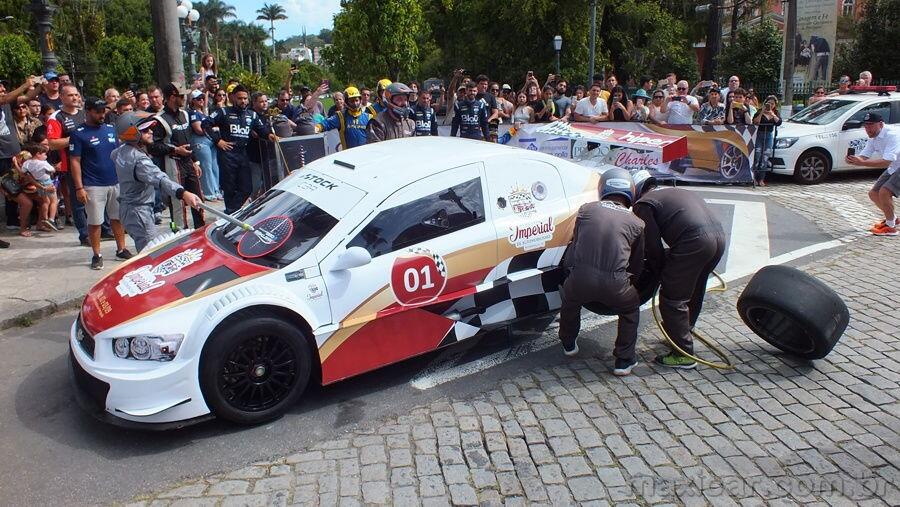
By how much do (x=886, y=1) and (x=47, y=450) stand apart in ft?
102

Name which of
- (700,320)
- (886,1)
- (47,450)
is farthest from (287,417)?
(886,1)

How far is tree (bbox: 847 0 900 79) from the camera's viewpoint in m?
25.3

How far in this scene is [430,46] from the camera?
3438 centimetres

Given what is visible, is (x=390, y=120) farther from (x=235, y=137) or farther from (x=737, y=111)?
(x=737, y=111)

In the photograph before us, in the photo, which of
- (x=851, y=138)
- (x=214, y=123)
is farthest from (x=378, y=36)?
(x=851, y=138)

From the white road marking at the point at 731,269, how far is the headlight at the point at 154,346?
1.64 m

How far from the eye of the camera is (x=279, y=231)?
4.51 meters

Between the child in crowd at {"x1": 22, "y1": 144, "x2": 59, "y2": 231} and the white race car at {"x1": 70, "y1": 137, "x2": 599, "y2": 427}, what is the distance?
504 cm

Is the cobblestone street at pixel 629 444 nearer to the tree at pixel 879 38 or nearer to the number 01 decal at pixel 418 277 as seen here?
the number 01 decal at pixel 418 277

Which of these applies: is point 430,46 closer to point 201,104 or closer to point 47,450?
point 201,104

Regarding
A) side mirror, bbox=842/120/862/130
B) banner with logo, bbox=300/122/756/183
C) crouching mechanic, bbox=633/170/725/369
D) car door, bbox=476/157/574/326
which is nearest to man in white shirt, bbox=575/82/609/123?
banner with logo, bbox=300/122/756/183

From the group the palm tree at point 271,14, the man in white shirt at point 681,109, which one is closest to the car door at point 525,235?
the man in white shirt at point 681,109

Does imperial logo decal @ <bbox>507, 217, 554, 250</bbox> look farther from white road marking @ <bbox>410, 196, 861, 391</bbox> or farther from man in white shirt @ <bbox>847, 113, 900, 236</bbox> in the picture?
man in white shirt @ <bbox>847, 113, 900, 236</bbox>

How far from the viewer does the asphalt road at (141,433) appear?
3629 mm
